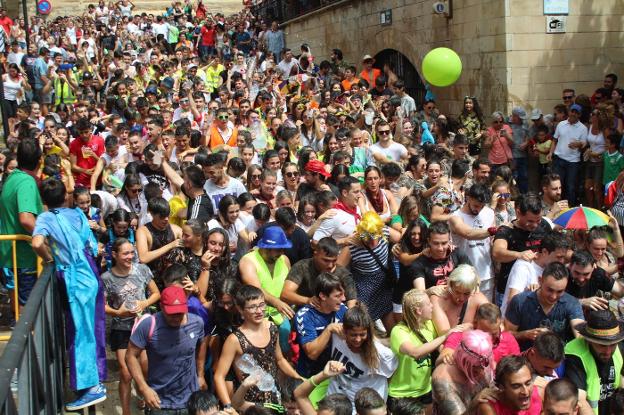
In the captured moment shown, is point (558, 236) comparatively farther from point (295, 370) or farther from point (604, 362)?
point (295, 370)

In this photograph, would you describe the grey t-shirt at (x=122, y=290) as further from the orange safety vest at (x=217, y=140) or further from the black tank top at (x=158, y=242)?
the orange safety vest at (x=217, y=140)

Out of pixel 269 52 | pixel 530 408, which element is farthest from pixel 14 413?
pixel 269 52

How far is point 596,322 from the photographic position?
5582 mm

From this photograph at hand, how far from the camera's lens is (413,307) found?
5891 mm

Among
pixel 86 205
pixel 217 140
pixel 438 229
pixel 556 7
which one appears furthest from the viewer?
pixel 556 7

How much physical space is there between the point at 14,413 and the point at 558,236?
4.55 meters

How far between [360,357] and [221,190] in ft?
11.2

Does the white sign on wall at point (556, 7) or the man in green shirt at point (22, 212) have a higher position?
the white sign on wall at point (556, 7)

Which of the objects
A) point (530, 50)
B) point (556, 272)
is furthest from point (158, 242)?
point (530, 50)

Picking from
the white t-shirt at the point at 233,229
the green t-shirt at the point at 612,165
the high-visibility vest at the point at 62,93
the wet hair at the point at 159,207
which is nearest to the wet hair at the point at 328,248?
the white t-shirt at the point at 233,229

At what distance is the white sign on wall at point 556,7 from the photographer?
14.3 metres

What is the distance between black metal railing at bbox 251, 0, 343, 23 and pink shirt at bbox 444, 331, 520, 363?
59.6ft

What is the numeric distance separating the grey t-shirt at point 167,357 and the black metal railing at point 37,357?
636mm

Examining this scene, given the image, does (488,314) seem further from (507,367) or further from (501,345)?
(507,367)
